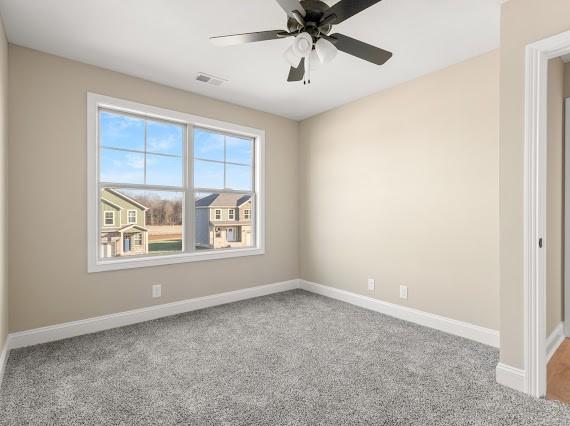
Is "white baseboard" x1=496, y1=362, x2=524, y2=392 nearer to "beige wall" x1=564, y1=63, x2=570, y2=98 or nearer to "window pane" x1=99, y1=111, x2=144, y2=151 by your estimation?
"beige wall" x1=564, y1=63, x2=570, y2=98

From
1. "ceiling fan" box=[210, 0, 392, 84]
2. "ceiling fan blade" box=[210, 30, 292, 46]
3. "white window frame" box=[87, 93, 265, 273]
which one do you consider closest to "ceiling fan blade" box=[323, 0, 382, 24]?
"ceiling fan" box=[210, 0, 392, 84]

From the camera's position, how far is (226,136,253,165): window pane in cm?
416

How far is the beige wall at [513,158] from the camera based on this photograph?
6.49 ft

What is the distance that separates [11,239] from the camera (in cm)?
263

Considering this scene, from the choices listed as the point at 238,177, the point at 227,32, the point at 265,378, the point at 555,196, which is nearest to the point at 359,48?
the point at 227,32

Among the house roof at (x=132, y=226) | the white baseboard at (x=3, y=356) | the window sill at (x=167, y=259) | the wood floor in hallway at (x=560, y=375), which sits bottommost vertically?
the wood floor in hallway at (x=560, y=375)

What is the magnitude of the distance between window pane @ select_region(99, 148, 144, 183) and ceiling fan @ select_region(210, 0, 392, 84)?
6.36 ft

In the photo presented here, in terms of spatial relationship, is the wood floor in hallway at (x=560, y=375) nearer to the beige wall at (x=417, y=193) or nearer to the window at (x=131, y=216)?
the beige wall at (x=417, y=193)

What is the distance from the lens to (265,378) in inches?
85.5

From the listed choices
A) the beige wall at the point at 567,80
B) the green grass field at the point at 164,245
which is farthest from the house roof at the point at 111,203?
the beige wall at the point at 567,80

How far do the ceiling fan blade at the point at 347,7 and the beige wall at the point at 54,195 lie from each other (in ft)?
7.82

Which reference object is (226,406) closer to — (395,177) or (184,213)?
(184,213)

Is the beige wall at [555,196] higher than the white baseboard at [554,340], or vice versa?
the beige wall at [555,196]

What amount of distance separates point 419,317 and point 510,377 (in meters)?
1.18
